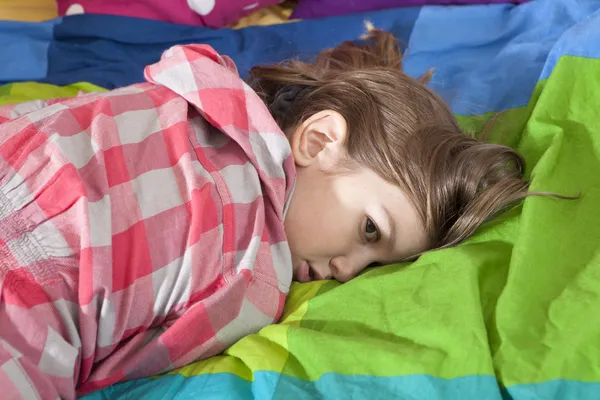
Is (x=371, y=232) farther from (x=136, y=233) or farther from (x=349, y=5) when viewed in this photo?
(x=349, y=5)

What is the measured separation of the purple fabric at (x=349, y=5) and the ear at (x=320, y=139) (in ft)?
2.23

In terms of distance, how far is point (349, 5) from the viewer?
5.45ft

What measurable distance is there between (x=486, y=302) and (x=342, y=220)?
0.25 m

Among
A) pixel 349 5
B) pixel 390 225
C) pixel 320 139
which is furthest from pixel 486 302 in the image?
pixel 349 5

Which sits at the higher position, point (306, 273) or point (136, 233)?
point (136, 233)

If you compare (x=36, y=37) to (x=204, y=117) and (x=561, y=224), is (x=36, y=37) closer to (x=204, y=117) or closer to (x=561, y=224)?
(x=204, y=117)

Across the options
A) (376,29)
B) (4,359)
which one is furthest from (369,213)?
(376,29)

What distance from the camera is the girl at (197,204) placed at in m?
0.81

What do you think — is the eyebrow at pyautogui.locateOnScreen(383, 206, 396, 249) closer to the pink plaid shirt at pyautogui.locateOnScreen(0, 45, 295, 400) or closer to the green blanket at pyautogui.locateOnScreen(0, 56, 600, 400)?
the green blanket at pyautogui.locateOnScreen(0, 56, 600, 400)

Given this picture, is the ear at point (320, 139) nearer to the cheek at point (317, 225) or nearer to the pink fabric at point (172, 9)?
the cheek at point (317, 225)

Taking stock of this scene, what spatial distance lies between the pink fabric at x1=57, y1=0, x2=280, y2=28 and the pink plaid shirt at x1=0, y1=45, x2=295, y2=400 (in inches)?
25.3

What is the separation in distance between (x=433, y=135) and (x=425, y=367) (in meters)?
0.43

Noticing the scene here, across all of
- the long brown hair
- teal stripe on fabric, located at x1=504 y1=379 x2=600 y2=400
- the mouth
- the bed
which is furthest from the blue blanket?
teal stripe on fabric, located at x1=504 y1=379 x2=600 y2=400

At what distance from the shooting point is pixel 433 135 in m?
1.06
